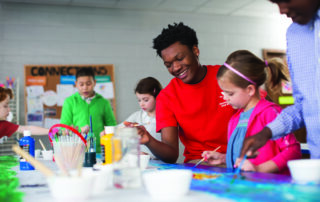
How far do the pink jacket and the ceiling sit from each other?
3.52m

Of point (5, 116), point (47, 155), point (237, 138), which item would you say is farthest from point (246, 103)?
point (5, 116)

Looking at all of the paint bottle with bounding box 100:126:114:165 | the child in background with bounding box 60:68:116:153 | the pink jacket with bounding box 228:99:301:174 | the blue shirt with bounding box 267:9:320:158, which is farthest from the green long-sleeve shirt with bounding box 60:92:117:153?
the blue shirt with bounding box 267:9:320:158

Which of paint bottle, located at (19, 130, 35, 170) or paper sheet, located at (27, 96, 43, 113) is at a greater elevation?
paper sheet, located at (27, 96, 43, 113)

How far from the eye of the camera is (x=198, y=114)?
6.41ft

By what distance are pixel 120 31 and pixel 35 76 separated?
52.9 inches

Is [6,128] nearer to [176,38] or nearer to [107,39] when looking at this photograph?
[176,38]

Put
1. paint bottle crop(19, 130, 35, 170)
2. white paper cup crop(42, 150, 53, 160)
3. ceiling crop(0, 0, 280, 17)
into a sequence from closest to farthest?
paint bottle crop(19, 130, 35, 170) < white paper cup crop(42, 150, 53, 160) < ceiling crop(0, 0, 280, 17)

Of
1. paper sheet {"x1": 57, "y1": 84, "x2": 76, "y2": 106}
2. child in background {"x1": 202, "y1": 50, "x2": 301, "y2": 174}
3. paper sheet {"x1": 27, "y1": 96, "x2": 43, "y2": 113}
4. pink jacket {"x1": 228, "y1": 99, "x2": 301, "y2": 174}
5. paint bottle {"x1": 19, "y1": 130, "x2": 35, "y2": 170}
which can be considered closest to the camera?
pink jacket {"x1": 228, "y1": 99, "x2": 301, "y2": 174}

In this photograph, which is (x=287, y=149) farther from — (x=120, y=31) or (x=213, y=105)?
(x=120, y=31)

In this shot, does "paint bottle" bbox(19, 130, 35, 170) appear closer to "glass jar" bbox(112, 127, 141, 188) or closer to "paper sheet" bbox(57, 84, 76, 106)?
"glass jar" bbox(112, 127, 141, 188)

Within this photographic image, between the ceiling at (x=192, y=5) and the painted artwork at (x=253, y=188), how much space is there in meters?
3.98

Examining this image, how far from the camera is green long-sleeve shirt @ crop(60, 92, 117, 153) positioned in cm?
364

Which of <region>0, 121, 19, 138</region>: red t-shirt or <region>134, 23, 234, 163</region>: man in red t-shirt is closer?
<region>134, 23, 234, 163</region>: man in red t-shirt

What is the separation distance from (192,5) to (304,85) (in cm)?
390
